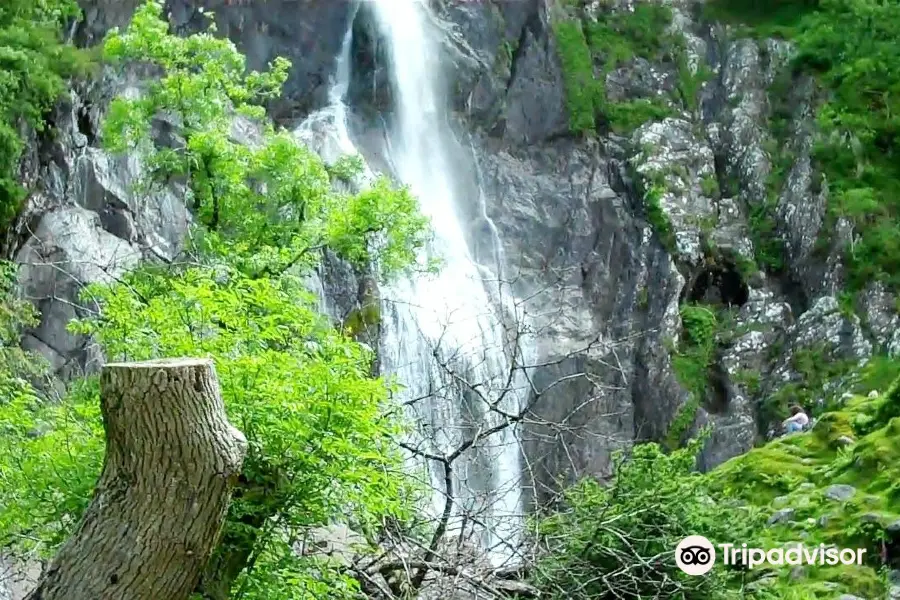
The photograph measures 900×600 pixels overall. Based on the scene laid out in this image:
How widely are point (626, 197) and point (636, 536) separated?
16584 mm

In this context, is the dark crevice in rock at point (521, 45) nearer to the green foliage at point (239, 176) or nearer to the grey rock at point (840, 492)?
the green foliage at point (239, 176)

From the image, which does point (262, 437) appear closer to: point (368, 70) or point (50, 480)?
point (50, 480)

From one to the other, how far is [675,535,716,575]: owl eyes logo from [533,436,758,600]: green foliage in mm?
38

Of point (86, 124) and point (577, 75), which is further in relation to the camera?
point (577, 75)

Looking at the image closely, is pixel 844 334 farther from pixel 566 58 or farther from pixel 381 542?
pixel 381 542

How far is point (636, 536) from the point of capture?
6160 millimetres

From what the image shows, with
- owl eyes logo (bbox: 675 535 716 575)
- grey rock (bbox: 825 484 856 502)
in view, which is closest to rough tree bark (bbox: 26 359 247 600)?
owl eyes logo (bbox: 675 535 716 575)

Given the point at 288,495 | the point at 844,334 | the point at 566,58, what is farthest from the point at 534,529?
the point at 566,58

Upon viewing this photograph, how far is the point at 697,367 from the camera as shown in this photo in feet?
64.8

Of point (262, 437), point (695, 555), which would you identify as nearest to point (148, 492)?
point (262, 437)

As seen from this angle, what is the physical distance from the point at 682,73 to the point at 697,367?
7977 mm

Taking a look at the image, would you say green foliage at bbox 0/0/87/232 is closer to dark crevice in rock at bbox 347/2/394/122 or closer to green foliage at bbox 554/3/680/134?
dark crevice in rock at bbox 347/2/394/122

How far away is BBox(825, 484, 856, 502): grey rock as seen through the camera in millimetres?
7453

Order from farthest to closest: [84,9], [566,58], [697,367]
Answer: [566,58] < [697,367] < [84,9]
